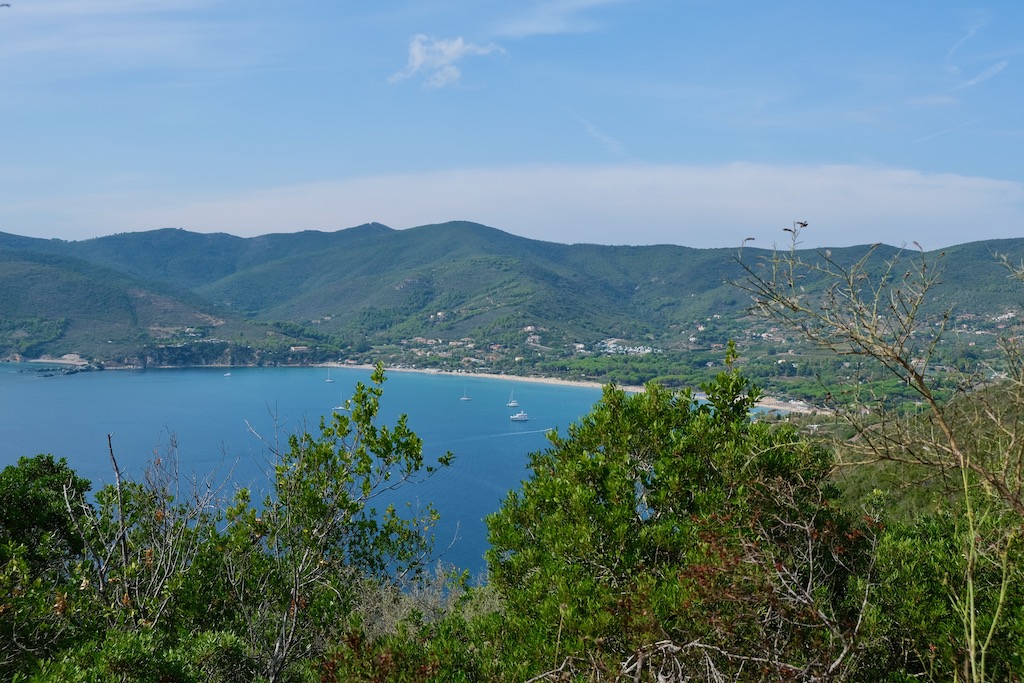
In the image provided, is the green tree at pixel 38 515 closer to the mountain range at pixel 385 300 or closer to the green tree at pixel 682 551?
the green tree at pixel 682 551

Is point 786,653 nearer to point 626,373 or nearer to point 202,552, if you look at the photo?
point 202,552

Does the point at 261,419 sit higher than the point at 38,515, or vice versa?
the point at 38,515

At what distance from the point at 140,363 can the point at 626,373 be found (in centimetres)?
6448

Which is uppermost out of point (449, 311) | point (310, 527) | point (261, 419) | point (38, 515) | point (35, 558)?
point (449, 311)

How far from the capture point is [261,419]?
62719 mm

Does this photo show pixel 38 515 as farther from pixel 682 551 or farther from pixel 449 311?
pixel 449 311

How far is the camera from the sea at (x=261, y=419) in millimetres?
41688

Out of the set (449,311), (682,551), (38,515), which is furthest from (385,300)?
(682,551)

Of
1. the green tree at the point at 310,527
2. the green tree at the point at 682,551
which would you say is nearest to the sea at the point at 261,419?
the green tree at the point at 310,527

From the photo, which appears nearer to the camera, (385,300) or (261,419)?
(261,419)


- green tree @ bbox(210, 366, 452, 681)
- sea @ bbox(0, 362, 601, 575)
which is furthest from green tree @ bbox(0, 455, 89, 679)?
sea @ bbox(0, 362, 601, 575)

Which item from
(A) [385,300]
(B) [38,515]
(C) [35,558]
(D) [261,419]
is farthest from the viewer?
(A) [385,300]

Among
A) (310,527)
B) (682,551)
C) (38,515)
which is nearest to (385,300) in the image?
(38,515)

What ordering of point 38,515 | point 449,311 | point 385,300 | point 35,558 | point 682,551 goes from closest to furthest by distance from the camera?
point 682,551, point 35,558, point 38,515, point 449,311, point 385,300
